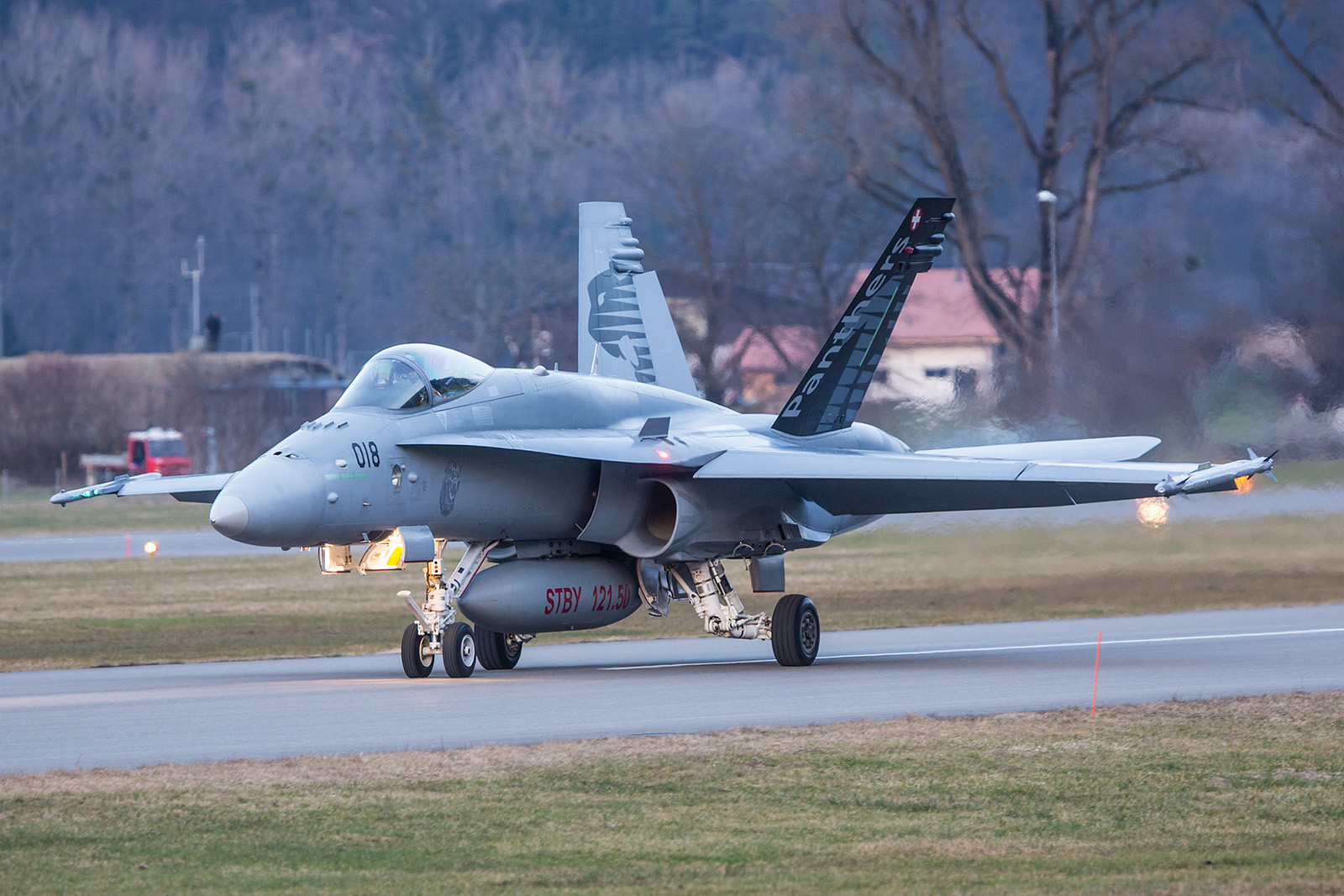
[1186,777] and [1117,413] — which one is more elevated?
[1117,413]

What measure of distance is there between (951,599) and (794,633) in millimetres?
9203

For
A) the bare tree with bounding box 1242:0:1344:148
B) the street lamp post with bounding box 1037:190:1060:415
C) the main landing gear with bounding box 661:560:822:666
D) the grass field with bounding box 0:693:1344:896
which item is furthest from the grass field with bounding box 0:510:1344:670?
the bare tree with bounding box 1242:0:1344:148

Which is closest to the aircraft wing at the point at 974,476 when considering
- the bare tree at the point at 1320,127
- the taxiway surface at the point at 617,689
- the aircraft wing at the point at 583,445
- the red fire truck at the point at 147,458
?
the aircraft wing at the point at 583,445

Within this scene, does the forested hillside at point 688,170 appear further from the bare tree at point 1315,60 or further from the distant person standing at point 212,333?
the distant person standing at point 212,333

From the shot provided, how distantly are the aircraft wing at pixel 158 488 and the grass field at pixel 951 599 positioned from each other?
193cm

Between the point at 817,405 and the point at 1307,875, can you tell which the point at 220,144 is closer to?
the point at 817,405

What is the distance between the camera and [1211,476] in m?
13.7

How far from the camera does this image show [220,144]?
9494 cm

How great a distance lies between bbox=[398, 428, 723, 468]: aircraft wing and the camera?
1492 cm

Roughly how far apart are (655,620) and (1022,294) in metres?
24.2

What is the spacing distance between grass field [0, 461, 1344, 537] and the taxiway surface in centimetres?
2543

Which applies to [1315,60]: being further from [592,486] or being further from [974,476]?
[592,486]

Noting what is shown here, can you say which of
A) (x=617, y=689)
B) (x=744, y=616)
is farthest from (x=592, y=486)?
(x=617, y=689)

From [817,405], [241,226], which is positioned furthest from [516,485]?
[241,226]
